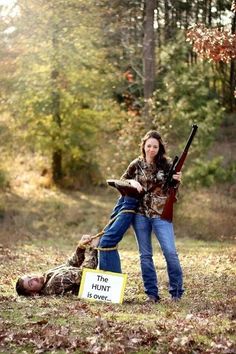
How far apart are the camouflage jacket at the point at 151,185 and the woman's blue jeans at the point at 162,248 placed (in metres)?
0.10

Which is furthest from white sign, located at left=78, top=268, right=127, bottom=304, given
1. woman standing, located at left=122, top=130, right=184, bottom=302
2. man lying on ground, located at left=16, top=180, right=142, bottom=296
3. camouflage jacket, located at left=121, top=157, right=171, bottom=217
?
camouflage jacket, located at left=121, top=157, right=171, bottom=217

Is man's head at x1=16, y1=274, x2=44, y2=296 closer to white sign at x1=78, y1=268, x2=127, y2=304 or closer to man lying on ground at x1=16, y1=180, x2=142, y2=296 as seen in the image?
man lying on ground at x1=16, y1=180, x2=142, y2=296

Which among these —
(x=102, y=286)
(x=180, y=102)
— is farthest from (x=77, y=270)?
(x=180, y=102)

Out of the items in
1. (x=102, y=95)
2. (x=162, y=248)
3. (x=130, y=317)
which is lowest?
(x=130, y=317)

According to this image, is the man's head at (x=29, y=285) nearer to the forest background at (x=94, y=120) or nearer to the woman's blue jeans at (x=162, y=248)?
the woman's blue jeans at (x=162, y=248)

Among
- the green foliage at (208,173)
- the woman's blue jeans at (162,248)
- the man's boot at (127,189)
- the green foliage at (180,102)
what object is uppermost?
the green foliage at (180,102)

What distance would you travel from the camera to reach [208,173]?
75.5 ft

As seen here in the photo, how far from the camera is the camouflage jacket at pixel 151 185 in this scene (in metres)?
8.85

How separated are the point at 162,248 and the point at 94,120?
59.3 feet

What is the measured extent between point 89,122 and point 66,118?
888mm

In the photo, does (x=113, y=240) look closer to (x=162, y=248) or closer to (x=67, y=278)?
(x=162, y=248)

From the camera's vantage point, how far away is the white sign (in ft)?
28.9

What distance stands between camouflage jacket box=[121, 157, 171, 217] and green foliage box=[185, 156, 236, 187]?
42.0 ft

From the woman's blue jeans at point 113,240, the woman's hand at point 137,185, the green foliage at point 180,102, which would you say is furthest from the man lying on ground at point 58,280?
the green foliage at point 180,102
